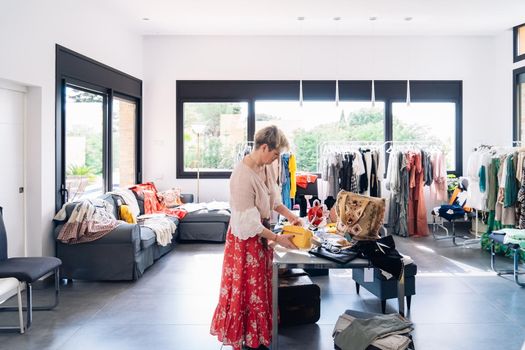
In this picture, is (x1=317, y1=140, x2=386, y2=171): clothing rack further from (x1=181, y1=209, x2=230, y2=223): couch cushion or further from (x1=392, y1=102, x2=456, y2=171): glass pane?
(x1=181, y1=209, x2=230, y2=223): couch cushion

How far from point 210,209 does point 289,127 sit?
87.3 inches

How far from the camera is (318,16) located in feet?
22.3

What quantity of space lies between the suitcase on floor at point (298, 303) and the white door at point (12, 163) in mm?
2746

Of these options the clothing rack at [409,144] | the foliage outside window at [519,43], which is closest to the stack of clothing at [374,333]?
the clothing rack at [409,144]

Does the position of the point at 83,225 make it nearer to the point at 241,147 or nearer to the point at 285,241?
the point at 285,241

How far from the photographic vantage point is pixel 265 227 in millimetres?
2953

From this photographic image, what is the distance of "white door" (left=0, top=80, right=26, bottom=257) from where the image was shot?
437 centimetres

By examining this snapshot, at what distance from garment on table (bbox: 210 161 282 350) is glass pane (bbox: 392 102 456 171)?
588 centimetres

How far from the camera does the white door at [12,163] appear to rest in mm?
4371

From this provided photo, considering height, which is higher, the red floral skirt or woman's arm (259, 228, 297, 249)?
woman's arm (259, 228, 297, 249)

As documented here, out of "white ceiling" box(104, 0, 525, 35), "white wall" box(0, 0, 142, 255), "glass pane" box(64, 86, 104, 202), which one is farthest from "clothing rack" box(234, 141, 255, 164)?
"white wall" box(0, 0, 142, 255)

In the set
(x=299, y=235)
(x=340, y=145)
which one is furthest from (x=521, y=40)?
(x=299, y=235)

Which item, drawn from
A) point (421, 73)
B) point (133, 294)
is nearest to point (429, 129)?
point (421, 73)

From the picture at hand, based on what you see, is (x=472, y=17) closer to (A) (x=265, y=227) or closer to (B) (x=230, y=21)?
(B) (x=230, y=21)
